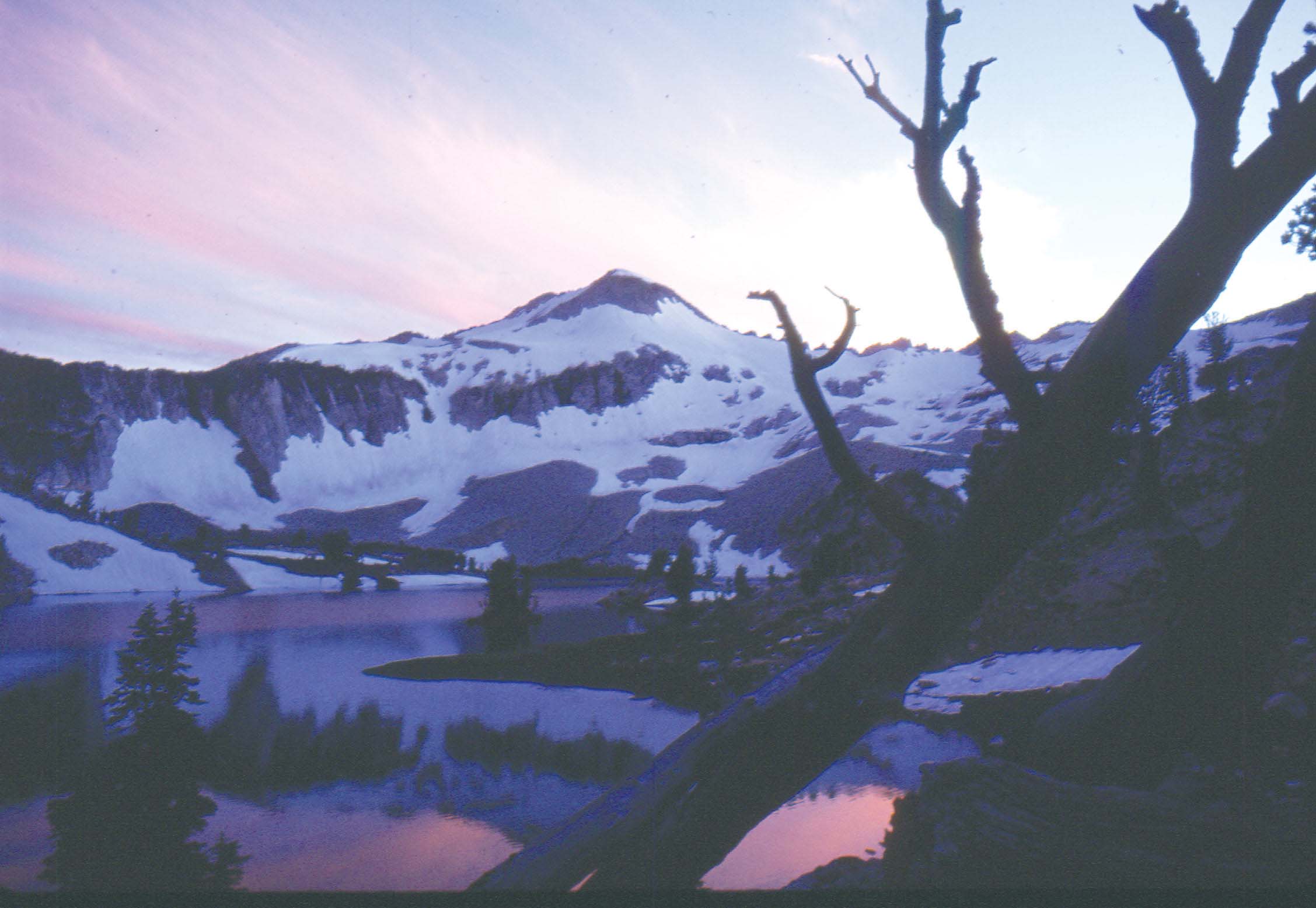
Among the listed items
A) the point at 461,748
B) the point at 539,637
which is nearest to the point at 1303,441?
the point at 461,748

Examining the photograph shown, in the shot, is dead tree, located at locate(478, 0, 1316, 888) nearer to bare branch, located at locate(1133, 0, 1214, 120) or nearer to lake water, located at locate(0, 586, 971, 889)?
bare branch, located at locate(1133, 0, 1214, 120)

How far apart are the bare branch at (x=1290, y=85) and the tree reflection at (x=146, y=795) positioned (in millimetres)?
13316

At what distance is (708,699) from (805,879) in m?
17.7

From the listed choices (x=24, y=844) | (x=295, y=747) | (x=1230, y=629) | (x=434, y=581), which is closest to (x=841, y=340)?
(x=1230, y=629)

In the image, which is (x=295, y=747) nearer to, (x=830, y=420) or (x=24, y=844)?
(x=24, y=844)

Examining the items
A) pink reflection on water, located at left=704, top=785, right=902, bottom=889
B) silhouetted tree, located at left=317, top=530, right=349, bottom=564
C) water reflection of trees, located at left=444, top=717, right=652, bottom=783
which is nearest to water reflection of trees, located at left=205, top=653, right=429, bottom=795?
water reflection of trees, located at left=444, top=717, right=652, bottom=783

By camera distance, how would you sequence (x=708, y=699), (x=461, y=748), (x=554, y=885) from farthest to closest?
(x=708, y=699), (x=461, y=748), (x=554, y=885)

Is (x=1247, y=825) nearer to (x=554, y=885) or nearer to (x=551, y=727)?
(x=554, y=885)

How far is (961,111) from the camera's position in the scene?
10.4 feet

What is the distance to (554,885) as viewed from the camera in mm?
3566

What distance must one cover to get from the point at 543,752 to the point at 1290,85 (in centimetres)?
1997

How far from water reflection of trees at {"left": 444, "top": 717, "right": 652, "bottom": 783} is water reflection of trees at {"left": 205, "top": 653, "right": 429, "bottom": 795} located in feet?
4.58

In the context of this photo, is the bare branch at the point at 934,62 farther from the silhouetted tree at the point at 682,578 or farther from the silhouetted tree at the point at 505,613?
the silhouetted tree at the point at 682,578

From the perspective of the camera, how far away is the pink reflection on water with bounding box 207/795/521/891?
1102cm
